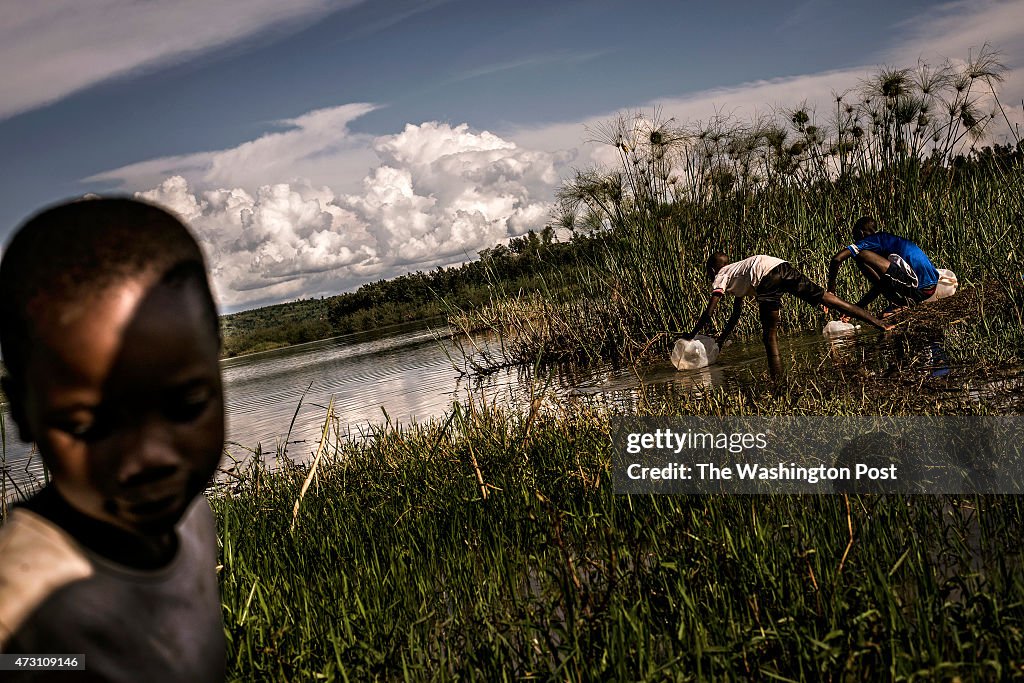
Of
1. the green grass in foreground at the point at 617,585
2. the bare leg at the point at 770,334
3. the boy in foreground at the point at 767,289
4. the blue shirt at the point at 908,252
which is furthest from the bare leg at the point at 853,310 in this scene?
the green grass in foreground at the point at 617,585

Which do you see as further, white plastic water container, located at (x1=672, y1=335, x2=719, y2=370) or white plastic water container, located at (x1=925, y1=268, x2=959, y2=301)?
white plastic water container, located at (x1=672, y1=335, x2=719, y2=370)

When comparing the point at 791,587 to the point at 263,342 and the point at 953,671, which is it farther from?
the point at 263,342

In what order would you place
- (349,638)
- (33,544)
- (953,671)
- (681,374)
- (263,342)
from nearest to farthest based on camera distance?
(33,544) → (953,671) → (349,638) → (681,374) → (263,342)

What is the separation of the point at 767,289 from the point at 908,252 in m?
2.00

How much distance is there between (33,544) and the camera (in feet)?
2.34

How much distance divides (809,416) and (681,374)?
18.0 feet

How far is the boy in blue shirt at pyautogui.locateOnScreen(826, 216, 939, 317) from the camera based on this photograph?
10.1 meters

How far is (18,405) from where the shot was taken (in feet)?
2.39

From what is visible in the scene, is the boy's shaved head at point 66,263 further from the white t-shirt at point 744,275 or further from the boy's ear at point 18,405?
the white t-shirt at point 744,275

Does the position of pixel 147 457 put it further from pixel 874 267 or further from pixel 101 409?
pixel 874 267

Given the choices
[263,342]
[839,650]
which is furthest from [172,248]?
[263,342]

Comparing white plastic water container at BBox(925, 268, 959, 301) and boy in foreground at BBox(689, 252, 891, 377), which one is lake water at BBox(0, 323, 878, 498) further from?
white plastic water container at BBox(925, 268, 959, 301)

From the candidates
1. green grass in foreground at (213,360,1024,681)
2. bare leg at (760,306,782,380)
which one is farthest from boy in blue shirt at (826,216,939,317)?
green grass in foreground at (213,360,1024,681)

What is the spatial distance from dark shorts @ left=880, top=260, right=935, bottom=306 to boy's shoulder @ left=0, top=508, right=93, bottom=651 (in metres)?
10.8
